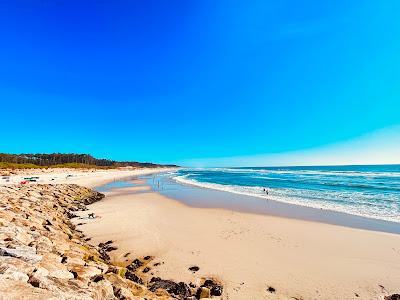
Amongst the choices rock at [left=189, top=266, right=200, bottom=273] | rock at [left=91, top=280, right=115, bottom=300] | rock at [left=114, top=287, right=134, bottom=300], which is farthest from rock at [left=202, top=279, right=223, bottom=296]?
rock at [left=91, top=280, right=115, bottom=300]

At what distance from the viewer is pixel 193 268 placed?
8406mm

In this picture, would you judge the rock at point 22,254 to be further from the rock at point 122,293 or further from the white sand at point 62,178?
the white sand at point 62,178

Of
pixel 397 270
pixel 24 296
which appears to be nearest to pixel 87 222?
pixel 24 296

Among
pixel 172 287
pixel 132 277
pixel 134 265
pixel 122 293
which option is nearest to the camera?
pixel 122 293

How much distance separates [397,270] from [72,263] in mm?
9798

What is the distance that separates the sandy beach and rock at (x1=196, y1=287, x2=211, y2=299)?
0.48 m

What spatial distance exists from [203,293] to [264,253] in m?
3.99

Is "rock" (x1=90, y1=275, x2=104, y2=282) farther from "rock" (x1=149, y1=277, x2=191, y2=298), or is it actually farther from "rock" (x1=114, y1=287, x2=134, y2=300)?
"rock" (x1=149, y1=277, x2=191, y2=298)

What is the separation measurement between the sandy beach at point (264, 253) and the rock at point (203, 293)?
1.58ft

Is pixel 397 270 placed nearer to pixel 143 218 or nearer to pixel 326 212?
pixel 326 212

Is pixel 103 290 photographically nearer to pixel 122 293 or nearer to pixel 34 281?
pixel 122 293

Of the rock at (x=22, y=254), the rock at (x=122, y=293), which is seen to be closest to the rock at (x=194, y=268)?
the rock at (x=122, y=293)

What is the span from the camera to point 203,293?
671 centimetres

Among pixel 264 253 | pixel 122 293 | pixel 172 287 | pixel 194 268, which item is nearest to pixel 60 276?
pixel 122 293
